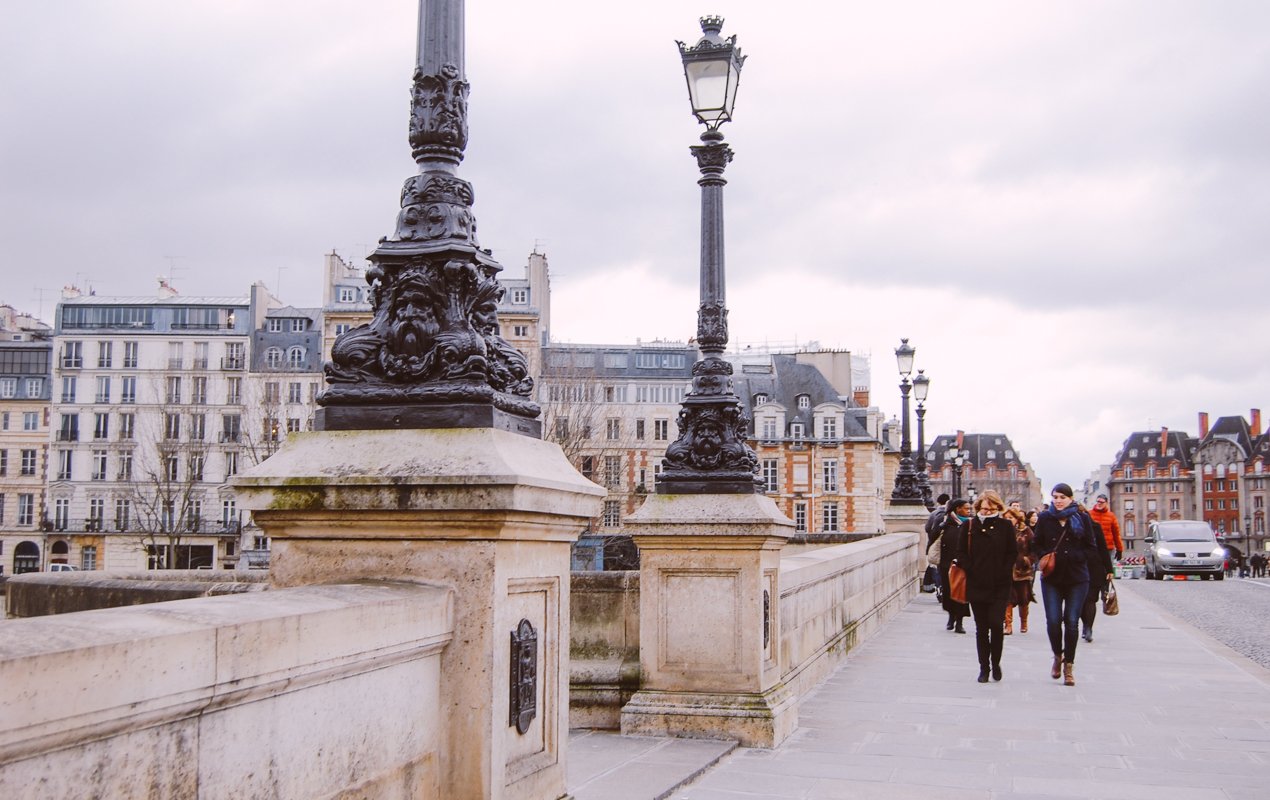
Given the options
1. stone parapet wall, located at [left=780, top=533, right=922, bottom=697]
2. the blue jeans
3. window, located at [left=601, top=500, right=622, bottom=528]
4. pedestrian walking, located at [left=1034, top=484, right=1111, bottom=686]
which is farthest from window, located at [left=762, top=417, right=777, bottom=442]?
the blue jeans

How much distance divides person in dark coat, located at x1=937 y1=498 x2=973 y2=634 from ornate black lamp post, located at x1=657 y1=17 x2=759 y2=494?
7271 mm

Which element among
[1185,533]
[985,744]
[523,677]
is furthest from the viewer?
[1185,533]

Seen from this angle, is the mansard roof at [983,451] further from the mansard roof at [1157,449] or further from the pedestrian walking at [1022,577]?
the pedestrian walking at [1022,577]

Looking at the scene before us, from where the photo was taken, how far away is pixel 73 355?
72.2 metres

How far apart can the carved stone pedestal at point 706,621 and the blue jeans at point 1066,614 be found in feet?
14.5

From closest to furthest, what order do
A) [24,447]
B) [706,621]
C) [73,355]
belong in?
1. [706,621]
2. [73,355]
3. [24,447]

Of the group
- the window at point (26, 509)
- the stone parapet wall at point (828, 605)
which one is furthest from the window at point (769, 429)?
the stone parapet wall at point (828, 605)

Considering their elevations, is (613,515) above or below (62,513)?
above

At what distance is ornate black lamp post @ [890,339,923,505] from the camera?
27.8 meters

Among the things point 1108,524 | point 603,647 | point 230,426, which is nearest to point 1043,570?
point 1108,524

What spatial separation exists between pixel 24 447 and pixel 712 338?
7558cm

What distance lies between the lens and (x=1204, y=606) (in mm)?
24438

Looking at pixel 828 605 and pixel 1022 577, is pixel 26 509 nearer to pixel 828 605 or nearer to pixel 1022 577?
pixel 1022 577

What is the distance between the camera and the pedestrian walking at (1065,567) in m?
11.4
